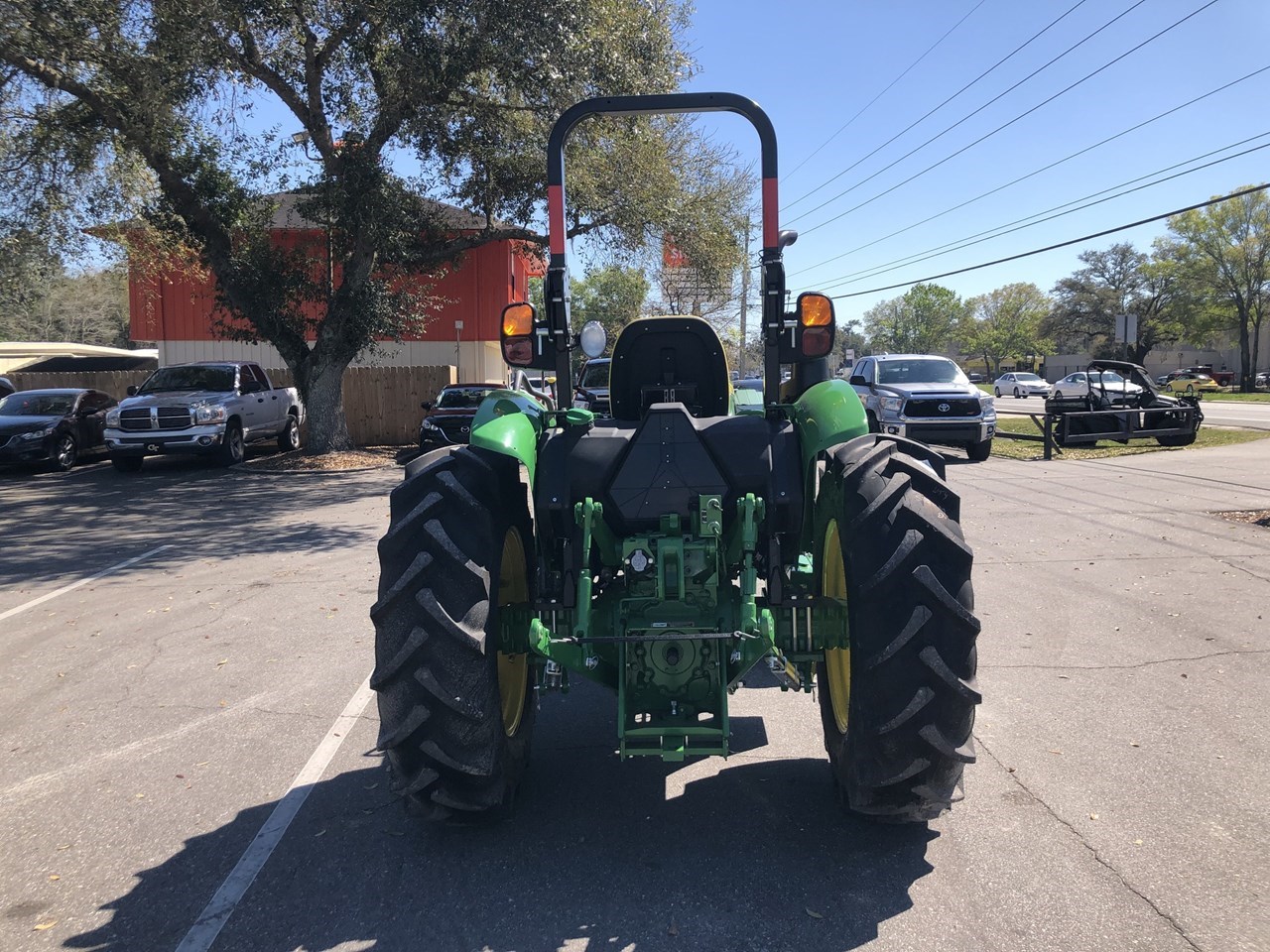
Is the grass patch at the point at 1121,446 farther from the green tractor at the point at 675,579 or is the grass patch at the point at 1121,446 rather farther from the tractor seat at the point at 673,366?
the green tractor at the point at 675,579

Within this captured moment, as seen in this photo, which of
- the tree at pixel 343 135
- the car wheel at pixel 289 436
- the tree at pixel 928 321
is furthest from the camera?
the tree at pixel 928 321

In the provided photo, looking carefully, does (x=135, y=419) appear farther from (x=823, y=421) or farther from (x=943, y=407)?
(x=823, y=421)

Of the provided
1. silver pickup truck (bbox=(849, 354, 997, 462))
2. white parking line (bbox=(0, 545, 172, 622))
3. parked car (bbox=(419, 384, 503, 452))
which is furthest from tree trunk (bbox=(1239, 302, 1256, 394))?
white parking line (bbox=(0, 545, 172, 622))

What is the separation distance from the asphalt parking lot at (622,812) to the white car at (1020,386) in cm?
5235

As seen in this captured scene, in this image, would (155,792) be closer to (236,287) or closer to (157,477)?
(157,477)

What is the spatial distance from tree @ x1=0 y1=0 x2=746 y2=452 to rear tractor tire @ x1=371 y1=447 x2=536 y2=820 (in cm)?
1143

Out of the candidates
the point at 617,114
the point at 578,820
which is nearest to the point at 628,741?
the point at 578,820

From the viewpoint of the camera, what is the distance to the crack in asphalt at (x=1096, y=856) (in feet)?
9.78

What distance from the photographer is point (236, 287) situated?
60.4ft

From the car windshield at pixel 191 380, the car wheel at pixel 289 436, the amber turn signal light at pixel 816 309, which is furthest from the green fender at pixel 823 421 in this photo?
the car wheel at pixel 289 436

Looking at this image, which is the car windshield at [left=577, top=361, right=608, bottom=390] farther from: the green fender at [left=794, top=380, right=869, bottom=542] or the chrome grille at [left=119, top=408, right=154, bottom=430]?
the green fender at [left=794, top=380, right=869, bottom=542]

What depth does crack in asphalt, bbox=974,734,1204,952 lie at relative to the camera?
2982mm

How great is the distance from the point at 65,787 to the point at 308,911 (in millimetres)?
1930

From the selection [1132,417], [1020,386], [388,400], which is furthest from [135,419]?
[1020,386]
